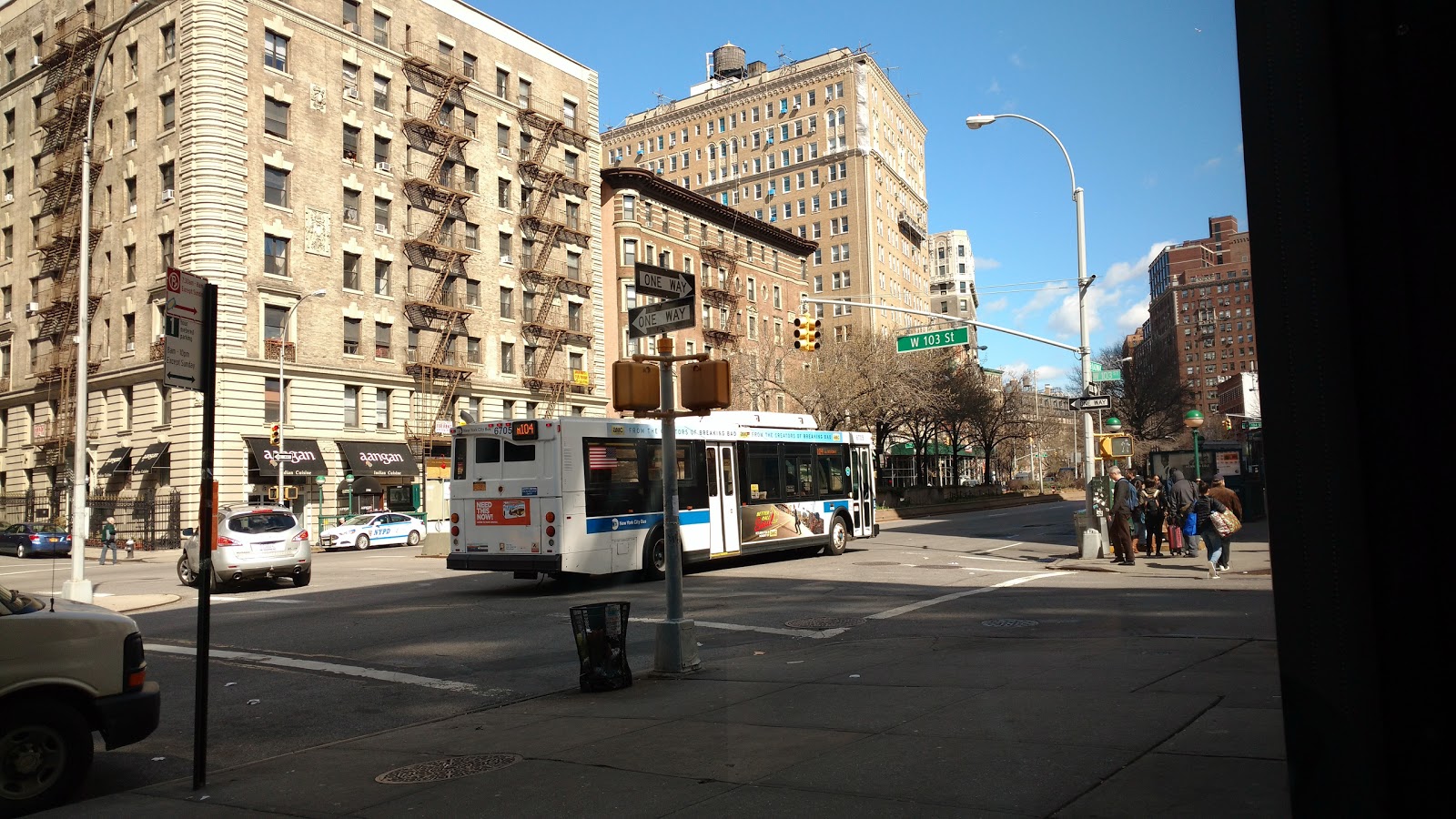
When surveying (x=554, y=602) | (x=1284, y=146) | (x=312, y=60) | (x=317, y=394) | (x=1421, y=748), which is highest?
(x=312, y=60)

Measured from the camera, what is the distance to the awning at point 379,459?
148 ft

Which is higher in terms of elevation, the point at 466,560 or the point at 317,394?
the point at 317,394

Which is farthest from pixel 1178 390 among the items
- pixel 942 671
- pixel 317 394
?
pixel 942 671

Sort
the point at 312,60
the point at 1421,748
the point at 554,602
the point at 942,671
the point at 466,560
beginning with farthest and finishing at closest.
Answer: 1. the point at 312,60
2. the point at 466,560
3. the point at 554,602
4. the point at 942,671
5. the point at 1421,748

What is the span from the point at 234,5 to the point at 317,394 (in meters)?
16.3

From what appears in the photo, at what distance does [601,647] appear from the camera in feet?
30.2

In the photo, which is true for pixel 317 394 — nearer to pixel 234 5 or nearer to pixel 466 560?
pixel 234 5

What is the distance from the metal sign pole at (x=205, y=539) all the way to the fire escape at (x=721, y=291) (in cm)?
6123

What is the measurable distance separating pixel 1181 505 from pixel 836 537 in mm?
8094

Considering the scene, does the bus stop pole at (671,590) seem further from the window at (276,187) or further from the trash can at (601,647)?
the window at (276,187)

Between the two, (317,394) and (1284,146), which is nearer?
(1284,146)

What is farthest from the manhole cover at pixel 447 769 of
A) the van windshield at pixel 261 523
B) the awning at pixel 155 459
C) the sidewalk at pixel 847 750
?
→ the awning at pixel 155 459

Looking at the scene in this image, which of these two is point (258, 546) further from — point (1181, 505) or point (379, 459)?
point (379, 459)

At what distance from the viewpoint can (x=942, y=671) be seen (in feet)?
30.2
